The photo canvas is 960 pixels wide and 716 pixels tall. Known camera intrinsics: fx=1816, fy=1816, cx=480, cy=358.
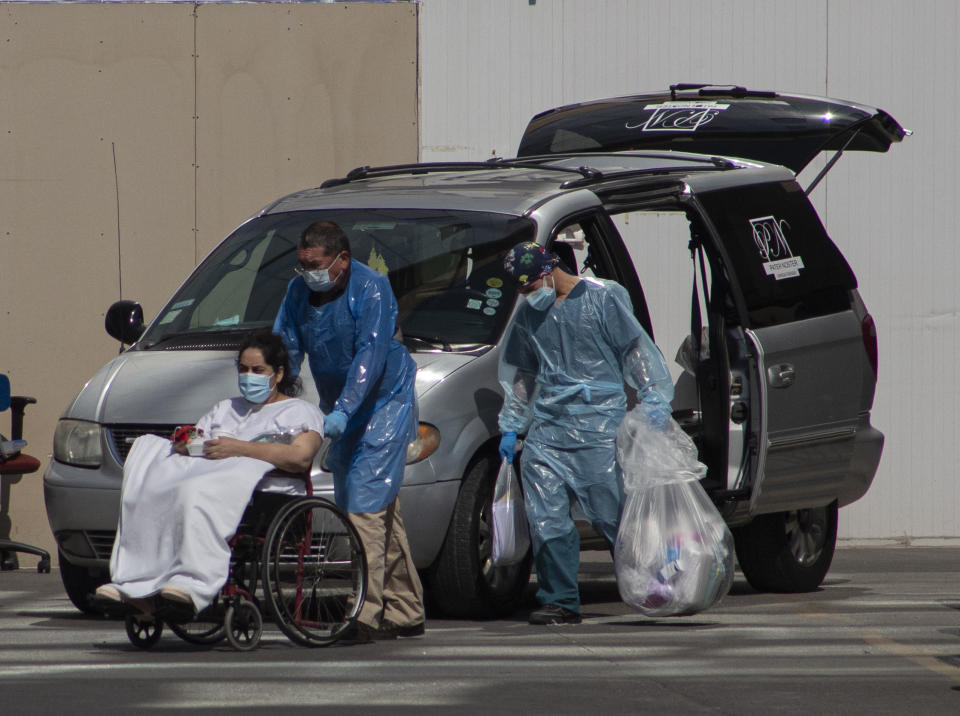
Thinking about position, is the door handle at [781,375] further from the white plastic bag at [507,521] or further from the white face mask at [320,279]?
the white face mask at [320,279]

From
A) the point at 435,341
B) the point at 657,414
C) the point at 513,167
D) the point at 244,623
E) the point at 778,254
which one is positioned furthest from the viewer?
the point at 513,167

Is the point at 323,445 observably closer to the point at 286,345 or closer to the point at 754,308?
the point at 286,345

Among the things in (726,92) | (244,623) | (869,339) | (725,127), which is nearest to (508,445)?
(244,623)

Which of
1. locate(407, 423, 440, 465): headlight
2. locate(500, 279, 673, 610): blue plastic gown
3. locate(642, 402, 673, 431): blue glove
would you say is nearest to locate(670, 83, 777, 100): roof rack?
locate(500, 279, 673, 610): blue plastic gown

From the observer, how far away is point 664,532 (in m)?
7.92

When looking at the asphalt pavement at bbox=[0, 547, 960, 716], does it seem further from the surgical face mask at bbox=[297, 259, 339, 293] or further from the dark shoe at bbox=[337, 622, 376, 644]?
the surgical face mask at bbox=[297, 259, 339, 293]

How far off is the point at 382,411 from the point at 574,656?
52.0 inches

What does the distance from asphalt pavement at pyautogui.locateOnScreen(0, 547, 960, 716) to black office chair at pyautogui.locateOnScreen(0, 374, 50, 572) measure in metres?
3.39

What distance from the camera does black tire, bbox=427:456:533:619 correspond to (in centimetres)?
789

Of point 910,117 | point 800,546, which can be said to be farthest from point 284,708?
point 910,117

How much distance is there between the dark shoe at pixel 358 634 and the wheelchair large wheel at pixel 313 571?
33 mm

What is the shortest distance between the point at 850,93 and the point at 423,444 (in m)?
6.84

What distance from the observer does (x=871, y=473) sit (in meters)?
9.89

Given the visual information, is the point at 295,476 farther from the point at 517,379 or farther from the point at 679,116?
the point at 679,116
